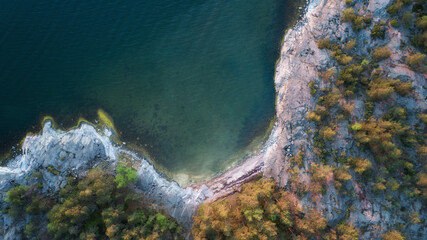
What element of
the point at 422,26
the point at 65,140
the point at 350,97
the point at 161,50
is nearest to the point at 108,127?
the point at 65,140

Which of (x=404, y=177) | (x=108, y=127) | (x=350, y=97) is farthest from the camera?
(x=108, y=127)

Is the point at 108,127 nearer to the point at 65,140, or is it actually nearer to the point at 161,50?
the point at 65,140

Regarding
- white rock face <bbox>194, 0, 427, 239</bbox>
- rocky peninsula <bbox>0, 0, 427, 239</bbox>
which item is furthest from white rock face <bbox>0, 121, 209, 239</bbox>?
white rock face <bbox>194, 0, 427, 239</bbox>

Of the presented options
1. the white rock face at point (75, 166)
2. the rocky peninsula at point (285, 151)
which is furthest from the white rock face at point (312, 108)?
the white rock face at point (75, 166)

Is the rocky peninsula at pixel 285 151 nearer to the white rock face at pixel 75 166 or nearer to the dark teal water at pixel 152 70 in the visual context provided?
the white rock face at pixel 75 166

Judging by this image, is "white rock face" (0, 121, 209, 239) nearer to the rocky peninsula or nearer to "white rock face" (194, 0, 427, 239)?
the rocky peninsula
